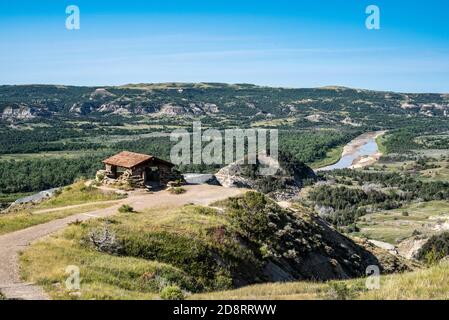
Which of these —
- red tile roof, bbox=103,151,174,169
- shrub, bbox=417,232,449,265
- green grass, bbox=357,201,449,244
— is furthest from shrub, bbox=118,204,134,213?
green grass, bbox=357,201,449,244

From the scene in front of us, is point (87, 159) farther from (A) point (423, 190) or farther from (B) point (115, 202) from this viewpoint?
(B) point (115, 202)

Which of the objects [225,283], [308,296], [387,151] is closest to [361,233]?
[225,283]

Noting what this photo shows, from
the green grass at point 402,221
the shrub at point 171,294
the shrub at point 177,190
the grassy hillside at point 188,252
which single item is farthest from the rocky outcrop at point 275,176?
the shrub at point 171,294

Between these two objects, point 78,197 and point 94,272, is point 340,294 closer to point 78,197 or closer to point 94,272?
point 94,272

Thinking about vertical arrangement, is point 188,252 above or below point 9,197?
above

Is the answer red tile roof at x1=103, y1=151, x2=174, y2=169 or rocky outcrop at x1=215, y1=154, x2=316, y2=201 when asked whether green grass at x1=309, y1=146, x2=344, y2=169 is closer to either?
rocky outcrop at x1=215, y1=154, x2=316, y2=201

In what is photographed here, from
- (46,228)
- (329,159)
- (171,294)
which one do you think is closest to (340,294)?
(171,294)

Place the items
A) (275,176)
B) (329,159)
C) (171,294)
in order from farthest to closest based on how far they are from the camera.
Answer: (329,159)
(275,176)
(171,294)

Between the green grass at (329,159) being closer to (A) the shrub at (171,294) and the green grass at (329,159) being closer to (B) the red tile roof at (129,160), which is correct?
(B) the red tile roof at (129,160)
